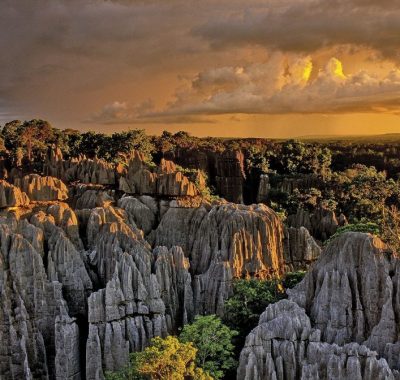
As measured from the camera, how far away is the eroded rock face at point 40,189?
39250mm

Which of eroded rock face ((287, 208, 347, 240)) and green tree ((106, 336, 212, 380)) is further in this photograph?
eroded rock face ((287, 208, 347, 240))

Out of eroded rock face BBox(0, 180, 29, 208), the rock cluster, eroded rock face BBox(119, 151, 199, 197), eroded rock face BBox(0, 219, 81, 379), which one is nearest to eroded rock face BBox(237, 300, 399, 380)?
eroded rock face BBox(0, 219, 81, 379)

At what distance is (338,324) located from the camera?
73.4ft

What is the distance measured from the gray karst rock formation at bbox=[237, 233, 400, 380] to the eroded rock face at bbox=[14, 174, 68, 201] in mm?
22394

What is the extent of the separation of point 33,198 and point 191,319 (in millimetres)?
16547

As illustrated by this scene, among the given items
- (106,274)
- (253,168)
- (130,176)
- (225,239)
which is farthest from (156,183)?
(253,168)

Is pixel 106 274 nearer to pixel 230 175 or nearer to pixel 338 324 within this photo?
pixel 338 324

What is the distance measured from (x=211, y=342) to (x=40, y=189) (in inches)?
833

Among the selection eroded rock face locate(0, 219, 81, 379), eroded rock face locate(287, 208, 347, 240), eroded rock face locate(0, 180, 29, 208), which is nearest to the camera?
eroded rock face locate(0, 219, 81, 379)

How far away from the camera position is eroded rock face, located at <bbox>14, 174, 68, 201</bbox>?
129 feet

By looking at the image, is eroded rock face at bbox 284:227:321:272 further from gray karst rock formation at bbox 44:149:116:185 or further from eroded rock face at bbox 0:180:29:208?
eroded rock face at bbox 0:180:29:208

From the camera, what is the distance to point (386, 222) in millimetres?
36938

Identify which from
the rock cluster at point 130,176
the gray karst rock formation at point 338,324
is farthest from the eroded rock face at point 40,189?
the gray karst rock formation at point 338,324

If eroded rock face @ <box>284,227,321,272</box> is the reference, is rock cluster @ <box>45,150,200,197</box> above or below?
above
